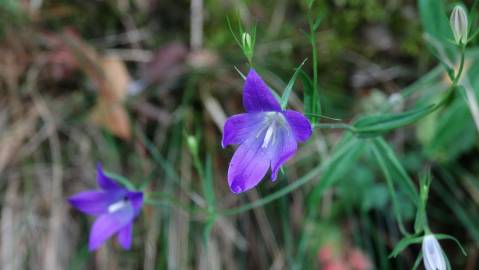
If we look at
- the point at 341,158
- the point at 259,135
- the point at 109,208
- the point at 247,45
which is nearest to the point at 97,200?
the point at 109,208

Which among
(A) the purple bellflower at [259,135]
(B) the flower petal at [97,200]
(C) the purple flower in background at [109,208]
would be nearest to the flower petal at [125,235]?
(C) the purple flower in background at [109,208]

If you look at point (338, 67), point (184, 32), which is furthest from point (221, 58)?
point (338, 67)

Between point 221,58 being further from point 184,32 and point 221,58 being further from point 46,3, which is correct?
point 46,3

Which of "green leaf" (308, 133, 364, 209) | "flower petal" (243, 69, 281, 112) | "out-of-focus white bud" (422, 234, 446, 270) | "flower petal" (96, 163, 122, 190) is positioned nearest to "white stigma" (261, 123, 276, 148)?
"flower petal" (243, 69, 281, 112)

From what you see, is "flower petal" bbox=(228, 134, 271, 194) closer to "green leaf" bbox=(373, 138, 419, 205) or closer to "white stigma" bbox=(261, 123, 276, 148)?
Answer: "white stigma" bbox=(261, 123, 276, 148)

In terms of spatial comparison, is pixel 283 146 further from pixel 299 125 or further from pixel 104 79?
pixel 104 79

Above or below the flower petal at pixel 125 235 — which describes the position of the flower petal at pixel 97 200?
above

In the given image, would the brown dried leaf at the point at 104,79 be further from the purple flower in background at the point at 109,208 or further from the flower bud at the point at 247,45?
the flower bud at the point at 247,45
